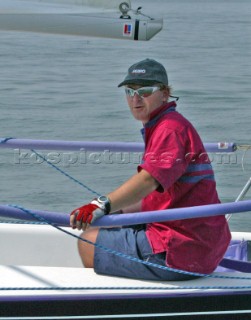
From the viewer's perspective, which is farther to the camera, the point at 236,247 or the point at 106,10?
the point at 106,10

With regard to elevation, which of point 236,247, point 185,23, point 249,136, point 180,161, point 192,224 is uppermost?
point 180,161

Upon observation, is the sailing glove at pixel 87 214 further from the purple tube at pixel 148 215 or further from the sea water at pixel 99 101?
the sea water at pixel 99 101

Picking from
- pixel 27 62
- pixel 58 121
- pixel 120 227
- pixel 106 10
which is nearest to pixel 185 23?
pixel 27 62

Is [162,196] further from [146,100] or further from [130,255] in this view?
[146,100]

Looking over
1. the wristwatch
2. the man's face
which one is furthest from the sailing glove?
the man's face

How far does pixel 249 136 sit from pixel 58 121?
2.71 metres

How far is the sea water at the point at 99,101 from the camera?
1125cm

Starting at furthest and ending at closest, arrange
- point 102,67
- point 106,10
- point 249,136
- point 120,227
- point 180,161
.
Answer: point 102,67, point 249,136, point 106,10, point 120,227, point 180,161

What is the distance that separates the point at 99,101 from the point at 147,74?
11.5m

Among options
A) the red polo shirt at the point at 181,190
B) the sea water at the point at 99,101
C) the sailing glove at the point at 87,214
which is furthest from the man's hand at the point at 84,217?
the sea water at the point at 99,101

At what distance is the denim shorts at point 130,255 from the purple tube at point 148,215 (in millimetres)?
247

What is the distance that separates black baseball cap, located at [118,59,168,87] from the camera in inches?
204

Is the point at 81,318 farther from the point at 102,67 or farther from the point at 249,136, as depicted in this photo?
the point at 102,67

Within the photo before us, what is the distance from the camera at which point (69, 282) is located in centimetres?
530
